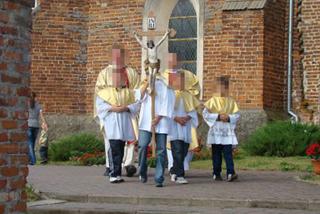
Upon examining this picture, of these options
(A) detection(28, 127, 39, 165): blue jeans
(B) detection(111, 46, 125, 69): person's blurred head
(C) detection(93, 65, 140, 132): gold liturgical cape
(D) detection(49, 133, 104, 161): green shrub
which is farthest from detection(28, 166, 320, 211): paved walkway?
(D) detection(49, 133, 104, 161): green shrub

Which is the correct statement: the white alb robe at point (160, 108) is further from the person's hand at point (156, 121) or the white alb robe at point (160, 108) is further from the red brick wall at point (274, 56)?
the red brick wall at point (274, 56)

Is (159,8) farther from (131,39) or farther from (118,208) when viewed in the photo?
(118,208)

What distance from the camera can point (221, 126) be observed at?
12172 millimetres

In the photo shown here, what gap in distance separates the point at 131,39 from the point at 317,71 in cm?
518

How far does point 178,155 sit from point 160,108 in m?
0.85

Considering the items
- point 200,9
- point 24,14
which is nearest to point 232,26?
point 200,9

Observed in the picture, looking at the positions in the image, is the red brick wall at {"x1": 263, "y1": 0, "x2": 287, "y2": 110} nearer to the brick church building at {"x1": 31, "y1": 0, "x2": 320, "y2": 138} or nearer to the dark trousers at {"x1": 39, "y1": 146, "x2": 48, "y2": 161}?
the brick church building at {"x1": 31, "y1": 0, "x2": 320, "y2": 138}

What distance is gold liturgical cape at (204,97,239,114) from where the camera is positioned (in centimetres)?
1230

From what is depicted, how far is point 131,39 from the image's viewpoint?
20.2 m

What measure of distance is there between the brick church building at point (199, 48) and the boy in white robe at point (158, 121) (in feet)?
22.3

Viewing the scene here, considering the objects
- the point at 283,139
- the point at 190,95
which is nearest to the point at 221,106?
the point at 190,95

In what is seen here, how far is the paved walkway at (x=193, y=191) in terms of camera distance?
9.59 metres

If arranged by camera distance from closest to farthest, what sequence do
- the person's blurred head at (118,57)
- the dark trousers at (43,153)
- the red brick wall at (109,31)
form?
the person's blurred head at (118,57) → the dark trousers at (43,153) → the red brick wall at (109,31)

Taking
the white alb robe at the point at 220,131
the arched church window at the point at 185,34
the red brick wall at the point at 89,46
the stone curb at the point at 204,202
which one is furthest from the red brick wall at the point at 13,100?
the arched church window at the point at 185,34
